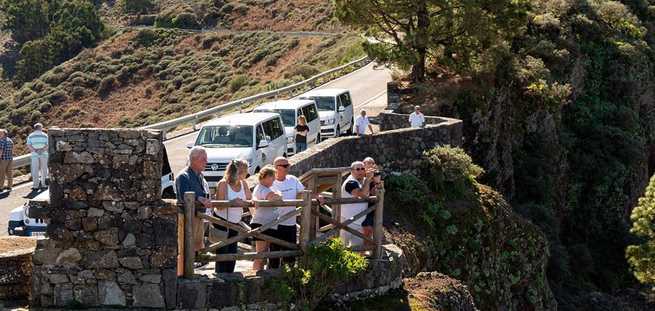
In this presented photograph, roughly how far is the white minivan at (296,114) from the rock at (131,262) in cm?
1632

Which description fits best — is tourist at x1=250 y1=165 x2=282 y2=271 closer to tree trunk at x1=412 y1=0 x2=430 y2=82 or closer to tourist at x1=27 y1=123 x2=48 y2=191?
tourist at x1=27 y1=123 x2=48 y2=191

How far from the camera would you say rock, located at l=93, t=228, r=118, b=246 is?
10133mm

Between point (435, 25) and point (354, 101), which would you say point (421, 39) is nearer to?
point (435, 25)

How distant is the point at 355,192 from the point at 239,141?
9.26 meters

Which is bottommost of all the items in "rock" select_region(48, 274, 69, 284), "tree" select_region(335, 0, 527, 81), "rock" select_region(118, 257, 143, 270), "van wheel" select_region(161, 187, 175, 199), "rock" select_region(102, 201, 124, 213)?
"van wheel" select_region(161, 187, 175, 199)

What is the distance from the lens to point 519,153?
111 feet

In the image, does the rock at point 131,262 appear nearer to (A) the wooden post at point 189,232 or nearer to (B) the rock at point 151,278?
(B) the rock at point 151,278

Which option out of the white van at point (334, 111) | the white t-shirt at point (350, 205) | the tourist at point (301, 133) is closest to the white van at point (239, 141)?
the tourist at point (301, 133)

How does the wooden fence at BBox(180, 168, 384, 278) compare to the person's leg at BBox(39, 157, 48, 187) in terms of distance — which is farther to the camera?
the person's leg at BBox(39, 157, 48, 187)

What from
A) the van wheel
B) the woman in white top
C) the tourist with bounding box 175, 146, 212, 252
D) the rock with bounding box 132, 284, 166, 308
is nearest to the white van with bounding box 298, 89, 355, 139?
the van wheel

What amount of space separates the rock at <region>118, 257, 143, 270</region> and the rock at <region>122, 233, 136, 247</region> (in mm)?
153

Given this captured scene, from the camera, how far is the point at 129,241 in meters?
10.2

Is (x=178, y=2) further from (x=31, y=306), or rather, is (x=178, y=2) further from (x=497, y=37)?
(x=31, y=306)

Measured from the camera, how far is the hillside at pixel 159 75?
62938 millimetres
